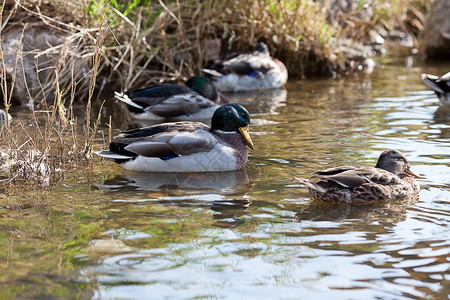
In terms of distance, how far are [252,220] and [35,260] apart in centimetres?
156

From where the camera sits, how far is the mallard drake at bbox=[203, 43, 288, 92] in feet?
38.4

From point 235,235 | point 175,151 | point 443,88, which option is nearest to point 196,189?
point 175,151

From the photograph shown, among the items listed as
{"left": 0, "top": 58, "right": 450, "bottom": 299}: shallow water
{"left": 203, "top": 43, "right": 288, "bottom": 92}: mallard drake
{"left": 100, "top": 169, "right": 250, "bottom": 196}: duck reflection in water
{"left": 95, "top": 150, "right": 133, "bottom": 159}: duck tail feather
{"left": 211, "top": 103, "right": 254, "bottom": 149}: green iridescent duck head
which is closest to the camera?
{"left": 0, "top": 58, "right": 450, "bottom": 299}: shallow water

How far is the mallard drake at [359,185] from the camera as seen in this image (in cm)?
567

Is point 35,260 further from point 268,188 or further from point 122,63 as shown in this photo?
point 122,63

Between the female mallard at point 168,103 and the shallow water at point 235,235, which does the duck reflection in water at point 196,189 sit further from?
the female mallard at point 168,103

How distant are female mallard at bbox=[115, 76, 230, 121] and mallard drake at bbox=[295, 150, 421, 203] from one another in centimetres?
390

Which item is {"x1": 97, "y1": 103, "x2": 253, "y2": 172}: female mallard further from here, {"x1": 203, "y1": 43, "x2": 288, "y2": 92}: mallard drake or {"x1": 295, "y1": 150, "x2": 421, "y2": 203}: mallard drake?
{"x1": 203, "y1": 43, "x2": 288, "y2": 92}: mallard drake

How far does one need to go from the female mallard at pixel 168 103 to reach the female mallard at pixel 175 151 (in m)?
2.33

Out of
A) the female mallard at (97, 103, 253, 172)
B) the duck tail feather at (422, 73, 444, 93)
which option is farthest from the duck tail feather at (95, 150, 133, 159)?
the duck tail feather at (422, 73, 444, 93)

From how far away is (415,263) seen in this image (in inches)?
176

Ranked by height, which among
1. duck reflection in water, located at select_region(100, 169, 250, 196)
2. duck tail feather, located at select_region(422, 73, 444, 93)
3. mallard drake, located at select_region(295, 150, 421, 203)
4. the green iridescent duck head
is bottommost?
duck reflection in water, located at select_region(100, 169, 250, 196)

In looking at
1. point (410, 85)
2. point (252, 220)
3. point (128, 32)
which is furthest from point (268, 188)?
point (410, 85)

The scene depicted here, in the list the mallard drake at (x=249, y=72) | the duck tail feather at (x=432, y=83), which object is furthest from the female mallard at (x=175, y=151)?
the mallard drake at (x=249, y=72)
